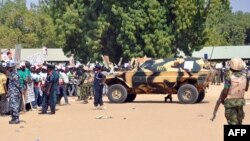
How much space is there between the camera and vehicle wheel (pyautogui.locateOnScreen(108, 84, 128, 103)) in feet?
84.1

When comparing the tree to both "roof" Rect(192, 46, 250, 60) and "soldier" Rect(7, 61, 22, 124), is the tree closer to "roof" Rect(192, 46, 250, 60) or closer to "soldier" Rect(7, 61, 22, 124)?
"roof" Rect(192, 46, 250, 60)

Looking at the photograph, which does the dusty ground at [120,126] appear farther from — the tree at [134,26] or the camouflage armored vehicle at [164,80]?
the tree at [134,26]

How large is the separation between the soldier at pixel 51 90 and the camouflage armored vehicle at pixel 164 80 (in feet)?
19.6

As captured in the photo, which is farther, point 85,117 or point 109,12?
point 109,12

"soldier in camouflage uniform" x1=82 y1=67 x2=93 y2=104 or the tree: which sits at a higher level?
the tree

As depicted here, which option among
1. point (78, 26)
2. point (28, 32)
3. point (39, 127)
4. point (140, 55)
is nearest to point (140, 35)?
point (140, 55)

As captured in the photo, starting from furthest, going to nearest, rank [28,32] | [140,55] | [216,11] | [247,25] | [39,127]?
1. [247,25]
2. [28,32]
3. [216,11]
4. [140,55]
5. [39,127]

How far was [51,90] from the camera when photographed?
19.9 meters

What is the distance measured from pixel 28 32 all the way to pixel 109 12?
40.2 m

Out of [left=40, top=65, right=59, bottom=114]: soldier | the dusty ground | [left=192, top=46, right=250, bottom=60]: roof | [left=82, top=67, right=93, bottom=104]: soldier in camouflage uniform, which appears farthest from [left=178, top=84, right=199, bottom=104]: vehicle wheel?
[left=192, top=46, right=250, bottom=60]: roof

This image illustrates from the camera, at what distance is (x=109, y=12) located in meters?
44.2

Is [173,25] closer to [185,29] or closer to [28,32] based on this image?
[185,29]

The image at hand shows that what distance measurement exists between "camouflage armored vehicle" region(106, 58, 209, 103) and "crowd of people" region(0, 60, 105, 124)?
5.21ft

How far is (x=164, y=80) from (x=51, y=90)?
6.59m
